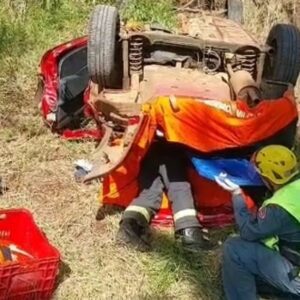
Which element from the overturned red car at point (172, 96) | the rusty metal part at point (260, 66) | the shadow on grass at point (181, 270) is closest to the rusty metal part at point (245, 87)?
the overturned red car at point (172, 96)

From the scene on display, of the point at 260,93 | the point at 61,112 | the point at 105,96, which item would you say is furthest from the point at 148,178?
the point at 61,112

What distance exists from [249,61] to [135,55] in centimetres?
84

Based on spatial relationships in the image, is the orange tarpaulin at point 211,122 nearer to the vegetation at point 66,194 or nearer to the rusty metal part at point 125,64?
the vegetation at point 66,194

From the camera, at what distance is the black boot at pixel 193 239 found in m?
4.20

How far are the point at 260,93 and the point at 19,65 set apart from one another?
2.76 m

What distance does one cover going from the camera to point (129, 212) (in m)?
4.35

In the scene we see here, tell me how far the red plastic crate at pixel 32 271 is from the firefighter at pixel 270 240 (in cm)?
91

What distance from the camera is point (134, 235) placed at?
13.8 ft

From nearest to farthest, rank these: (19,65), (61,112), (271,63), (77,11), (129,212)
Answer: (129,212), (271,63), (61,112), (19,65), (77,11)

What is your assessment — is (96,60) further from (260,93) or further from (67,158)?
(260,93)

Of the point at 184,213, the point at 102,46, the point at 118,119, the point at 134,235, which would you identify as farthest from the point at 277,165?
the point at 102,46

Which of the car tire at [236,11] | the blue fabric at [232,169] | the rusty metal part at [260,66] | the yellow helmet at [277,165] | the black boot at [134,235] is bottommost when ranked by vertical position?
the black boot at [134,235]

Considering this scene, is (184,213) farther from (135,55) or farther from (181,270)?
(135,55)

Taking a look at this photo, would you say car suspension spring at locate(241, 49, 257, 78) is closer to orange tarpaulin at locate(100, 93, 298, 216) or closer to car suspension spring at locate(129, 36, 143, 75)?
car suspension spring at locate(129, 36, 143, 75)
